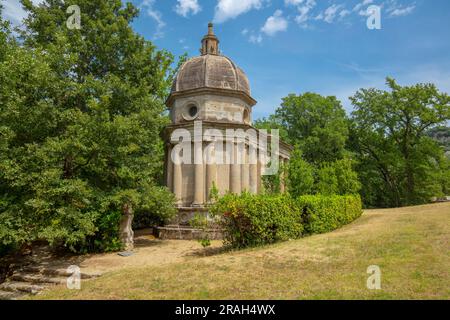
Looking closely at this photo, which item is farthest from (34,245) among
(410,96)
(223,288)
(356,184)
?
(410,96)

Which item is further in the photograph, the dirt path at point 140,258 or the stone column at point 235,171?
the stone column at point 235,171

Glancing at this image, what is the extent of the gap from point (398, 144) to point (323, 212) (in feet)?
83.8

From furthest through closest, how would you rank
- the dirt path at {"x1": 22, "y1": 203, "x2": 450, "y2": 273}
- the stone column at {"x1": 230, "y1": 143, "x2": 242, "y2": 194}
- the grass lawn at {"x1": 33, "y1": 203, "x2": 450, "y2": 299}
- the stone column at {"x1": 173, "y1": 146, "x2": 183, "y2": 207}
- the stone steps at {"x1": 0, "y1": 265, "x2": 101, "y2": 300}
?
the stone column at {"x1": 173, "y1": 146, "x2": 183, "y2": 207} < the stone column at {"x1": 230, "y1": 143, "x2": 242, "y2": 194} < the dirt path at {"x1": 22, "y1": 203, "x2": 450, "y2": 273} < the stone steps at {"x1": 0, "y1": 265, "x2": 101, "y2": 300} < the grass lawn at {"x1": 33, "y1": 203, "x2": 450, "y2": 299}

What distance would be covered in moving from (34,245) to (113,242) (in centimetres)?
470

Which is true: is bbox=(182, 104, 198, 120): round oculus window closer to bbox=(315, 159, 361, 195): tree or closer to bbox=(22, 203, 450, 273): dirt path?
bbox=(22, 203, 450, 273): dirt path

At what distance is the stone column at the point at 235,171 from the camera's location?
17.3 metres

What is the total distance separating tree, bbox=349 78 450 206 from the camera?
102ft

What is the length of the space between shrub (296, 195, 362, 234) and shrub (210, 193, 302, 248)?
4.62ft

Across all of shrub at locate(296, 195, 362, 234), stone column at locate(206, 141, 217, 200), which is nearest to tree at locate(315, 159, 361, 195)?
shrub at locate(296, 195, 362, 234)

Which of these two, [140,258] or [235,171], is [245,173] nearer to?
[235,171]

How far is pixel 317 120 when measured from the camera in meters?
34.5

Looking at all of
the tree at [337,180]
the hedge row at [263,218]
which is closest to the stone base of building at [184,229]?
the hedge row at [263,218]

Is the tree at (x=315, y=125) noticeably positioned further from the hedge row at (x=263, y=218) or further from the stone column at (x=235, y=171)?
the hedge row at (x=263, y=218)

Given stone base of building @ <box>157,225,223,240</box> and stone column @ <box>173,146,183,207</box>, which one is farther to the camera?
stone column @ <box>173,146,183,207</box>
